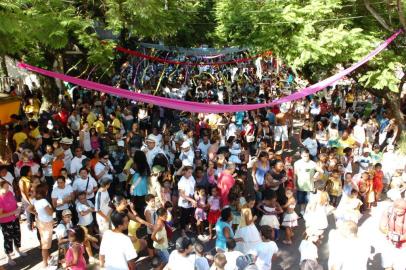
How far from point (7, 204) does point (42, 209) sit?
612 mm

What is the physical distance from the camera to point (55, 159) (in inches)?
307

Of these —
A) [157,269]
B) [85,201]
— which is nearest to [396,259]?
[157,269]

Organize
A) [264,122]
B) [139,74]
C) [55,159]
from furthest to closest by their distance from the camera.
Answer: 1. [139,74]
2. [264,122]
3. [55,159]

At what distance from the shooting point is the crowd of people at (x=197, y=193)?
17.1 feet

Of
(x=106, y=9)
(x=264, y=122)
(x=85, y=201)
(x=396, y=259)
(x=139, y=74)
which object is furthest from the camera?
(x=139, y=74)

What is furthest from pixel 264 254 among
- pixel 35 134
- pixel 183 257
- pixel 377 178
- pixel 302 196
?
pixel 35 134

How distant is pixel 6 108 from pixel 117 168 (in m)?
5.29

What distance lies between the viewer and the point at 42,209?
6066 mm

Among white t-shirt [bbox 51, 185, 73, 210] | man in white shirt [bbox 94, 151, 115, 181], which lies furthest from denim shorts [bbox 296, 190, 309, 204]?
white t-shirt [bbox 51, 185, 73, 210]

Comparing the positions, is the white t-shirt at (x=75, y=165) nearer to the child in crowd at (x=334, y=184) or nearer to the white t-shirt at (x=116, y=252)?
the white t-shirt at (x=116, y=252)

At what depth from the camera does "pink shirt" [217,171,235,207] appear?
23.7 feet

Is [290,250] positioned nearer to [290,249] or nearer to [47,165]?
[290,249]

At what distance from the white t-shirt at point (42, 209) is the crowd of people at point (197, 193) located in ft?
0.05

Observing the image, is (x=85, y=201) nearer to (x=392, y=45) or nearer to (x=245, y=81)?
(x=392, y=45)
